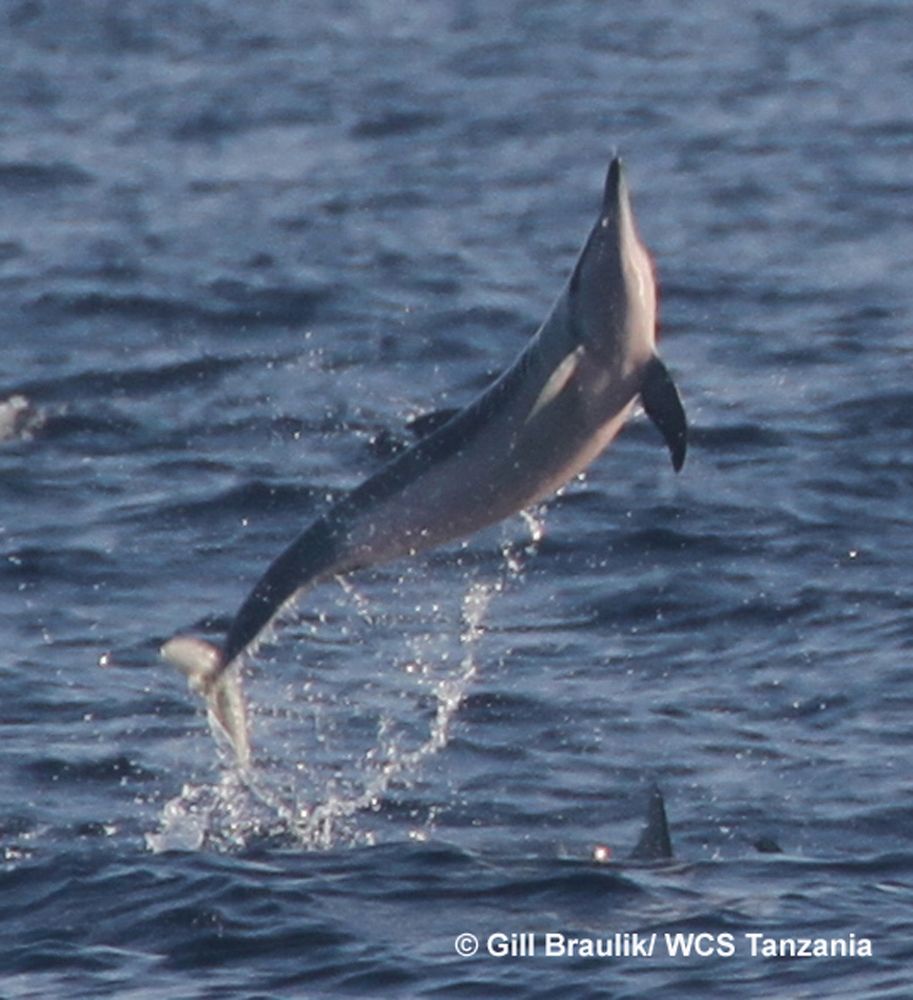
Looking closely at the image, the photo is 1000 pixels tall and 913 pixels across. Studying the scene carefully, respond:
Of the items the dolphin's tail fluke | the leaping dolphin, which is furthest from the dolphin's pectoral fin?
the dolphin's tail fluke

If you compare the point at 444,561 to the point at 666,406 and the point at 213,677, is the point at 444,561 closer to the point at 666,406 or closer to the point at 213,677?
the point at 213,677

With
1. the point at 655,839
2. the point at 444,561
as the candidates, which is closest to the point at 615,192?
the point at 655,839

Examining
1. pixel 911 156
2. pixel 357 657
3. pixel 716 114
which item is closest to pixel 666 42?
pixel 716 114

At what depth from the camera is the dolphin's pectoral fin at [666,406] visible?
33.7ft

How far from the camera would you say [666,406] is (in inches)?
406

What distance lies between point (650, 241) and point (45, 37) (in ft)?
39.7

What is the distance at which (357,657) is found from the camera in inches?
559

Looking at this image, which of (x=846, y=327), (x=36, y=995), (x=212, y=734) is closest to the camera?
(x=36, y=995)

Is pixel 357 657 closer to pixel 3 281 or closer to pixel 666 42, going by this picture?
pixel 3 281

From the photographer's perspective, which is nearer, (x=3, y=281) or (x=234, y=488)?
(x=234, y=488)

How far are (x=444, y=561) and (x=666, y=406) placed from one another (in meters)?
5.31

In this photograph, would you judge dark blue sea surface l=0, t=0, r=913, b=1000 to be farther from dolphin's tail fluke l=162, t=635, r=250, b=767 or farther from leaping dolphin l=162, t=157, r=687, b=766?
leaping dolphin l=162, t=157, r=687, b=766

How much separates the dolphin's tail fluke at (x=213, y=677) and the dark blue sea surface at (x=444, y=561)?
625mm

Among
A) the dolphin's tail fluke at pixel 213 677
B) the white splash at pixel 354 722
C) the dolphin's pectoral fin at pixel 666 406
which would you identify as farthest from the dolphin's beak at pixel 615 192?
the white splash at pixel 354 722
